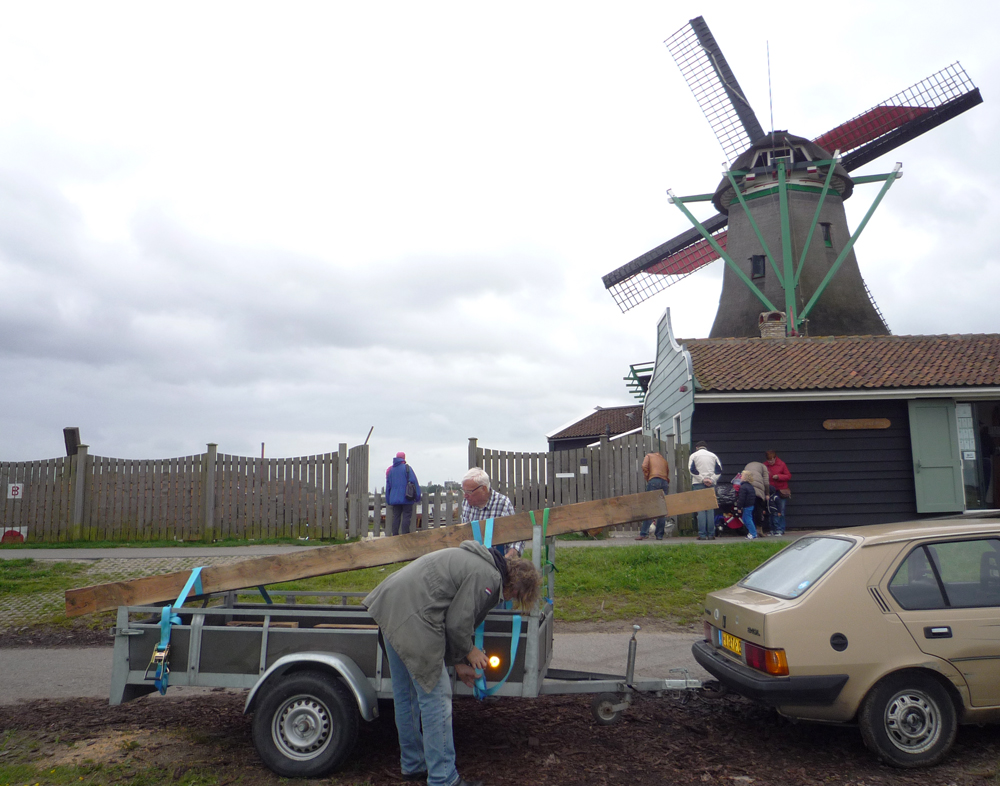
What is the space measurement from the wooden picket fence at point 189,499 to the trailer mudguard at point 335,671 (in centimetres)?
1050

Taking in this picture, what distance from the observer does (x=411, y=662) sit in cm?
407

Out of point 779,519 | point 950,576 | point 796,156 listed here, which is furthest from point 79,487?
point 796,156

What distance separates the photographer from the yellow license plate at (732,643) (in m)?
5.01

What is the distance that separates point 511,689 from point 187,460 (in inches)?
479

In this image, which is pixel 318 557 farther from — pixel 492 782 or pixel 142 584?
pixel 492 782

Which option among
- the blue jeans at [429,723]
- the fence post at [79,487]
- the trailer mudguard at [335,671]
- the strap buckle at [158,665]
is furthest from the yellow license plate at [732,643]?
the fence post at [79,487]

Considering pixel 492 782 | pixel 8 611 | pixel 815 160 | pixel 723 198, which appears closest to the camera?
pixel 492 782

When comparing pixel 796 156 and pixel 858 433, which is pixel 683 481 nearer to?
pixel 858 433

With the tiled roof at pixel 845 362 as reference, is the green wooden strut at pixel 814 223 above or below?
above

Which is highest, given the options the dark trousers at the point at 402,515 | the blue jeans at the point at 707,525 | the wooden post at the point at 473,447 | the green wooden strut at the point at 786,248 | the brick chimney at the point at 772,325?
the green wooden strut at the point at 786,248

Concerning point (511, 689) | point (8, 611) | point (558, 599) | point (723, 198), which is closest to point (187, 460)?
point (8, 611)

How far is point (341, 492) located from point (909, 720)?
1182 centimetres

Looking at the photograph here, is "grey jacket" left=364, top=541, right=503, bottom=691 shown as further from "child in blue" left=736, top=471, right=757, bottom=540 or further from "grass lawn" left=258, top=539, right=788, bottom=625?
"child in blue" left=736, top=471, right=757, bottom=540

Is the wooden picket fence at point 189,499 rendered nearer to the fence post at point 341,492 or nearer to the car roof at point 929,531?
the fence post at point 341,492
